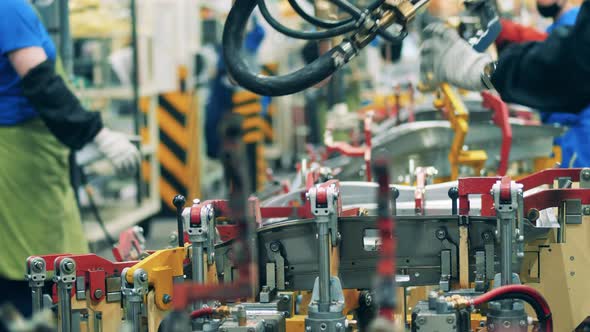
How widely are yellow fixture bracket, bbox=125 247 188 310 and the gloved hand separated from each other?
1.23m

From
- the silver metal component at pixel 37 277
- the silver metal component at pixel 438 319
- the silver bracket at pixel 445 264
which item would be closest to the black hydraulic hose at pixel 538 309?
the silver metal component at pixel 438 319

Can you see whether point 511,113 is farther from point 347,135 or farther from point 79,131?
point 79,131

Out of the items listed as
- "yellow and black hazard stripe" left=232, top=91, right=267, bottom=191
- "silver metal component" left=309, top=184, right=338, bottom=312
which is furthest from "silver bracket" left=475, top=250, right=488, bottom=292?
"yellow and black hazard stripe" left=232, top=91, right=267, bottom=191

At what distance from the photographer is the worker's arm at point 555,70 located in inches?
112

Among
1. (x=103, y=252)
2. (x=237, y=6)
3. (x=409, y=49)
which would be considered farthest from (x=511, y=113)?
(x=409, y=49)

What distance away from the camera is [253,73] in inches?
125

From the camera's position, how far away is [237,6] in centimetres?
316

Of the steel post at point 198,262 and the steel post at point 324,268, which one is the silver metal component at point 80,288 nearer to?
the steel post at point 198,262

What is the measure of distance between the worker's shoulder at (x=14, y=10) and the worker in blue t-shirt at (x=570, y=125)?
2199 millimetres

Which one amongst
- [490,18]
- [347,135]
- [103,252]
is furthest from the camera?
[103,252]

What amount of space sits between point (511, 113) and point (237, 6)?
4.55 m

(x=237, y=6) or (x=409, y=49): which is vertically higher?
(x=409, y=49)

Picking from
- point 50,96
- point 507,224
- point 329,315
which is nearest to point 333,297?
point 329,315

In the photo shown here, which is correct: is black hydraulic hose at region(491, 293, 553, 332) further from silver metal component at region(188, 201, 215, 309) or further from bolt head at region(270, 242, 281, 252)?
silver metal component at region(188, 201, 215, 309)
